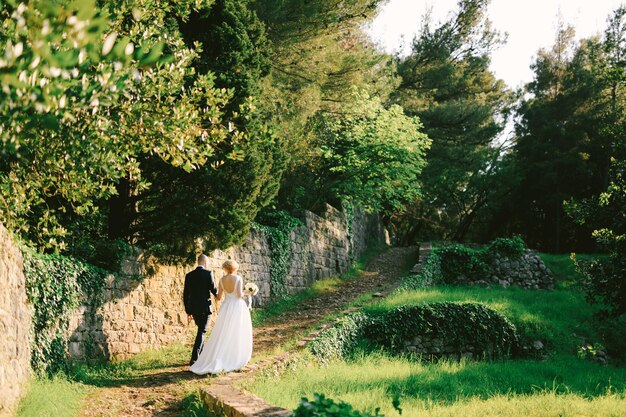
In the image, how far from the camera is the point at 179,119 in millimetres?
8062

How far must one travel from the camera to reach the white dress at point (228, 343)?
29.0 feet

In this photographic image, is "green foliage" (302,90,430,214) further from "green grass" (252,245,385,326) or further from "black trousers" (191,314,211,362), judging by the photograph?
"black trousers" (191,314,211,362)

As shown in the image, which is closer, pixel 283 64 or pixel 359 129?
pixel 283 64

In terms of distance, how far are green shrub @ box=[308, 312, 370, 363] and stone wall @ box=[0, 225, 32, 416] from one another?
4.84 m

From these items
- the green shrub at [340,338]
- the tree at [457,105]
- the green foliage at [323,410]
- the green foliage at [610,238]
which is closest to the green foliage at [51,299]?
the green shrub at [340,338]

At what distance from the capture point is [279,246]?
17.0 m

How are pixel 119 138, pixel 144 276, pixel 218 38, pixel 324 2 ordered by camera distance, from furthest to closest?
pixel 324 2, pixel 218 38, pixel 144 276, pixel 119 138

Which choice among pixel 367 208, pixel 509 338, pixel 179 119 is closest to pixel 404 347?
pixel 509 338

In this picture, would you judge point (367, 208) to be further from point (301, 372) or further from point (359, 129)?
point (301, 372)

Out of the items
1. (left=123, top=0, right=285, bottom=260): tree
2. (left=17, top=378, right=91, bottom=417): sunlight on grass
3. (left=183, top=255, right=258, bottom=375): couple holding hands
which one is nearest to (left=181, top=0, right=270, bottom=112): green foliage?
(left=123, top=0, right=285, bottom=260): tree

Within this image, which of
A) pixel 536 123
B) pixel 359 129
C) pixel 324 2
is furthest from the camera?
pixel 536 123

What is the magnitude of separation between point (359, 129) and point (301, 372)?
12874 mm

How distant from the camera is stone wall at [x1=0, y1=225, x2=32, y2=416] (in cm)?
625

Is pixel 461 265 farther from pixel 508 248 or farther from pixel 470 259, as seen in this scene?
pixel 508 248
